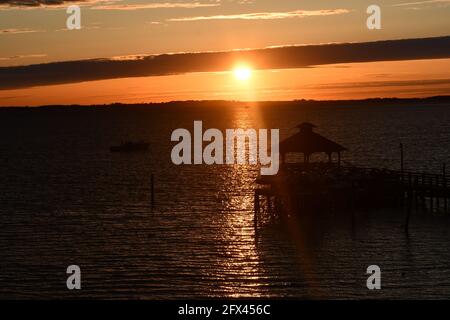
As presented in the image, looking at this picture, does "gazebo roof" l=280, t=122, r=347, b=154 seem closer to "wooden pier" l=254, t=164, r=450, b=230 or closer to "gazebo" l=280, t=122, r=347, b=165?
"gazebo" l=280, t=122, r=347, b=165

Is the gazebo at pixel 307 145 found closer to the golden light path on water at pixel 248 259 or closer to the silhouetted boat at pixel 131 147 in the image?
the golden light path on water at pixel 248 259

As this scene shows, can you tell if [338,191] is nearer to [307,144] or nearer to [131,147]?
[307,144]

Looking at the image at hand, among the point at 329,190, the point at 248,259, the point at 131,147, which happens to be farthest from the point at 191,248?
the point at 131,147

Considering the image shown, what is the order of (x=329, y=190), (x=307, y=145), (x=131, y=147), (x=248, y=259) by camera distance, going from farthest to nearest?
(x=131, y=147) → (x=307, y=145) → (x=329, y=190) → (x=248, y=259)

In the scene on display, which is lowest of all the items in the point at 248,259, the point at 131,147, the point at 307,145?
the point at 248,259

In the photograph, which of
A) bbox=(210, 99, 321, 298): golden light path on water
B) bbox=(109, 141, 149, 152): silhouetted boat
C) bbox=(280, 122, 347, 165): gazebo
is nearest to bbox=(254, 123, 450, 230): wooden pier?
bbox=(280, 122, 347, 165): gazebo

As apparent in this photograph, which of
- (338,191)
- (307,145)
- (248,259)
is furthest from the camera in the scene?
(307,145)

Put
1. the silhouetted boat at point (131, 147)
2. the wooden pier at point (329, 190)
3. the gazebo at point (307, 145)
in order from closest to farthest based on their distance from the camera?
the wooden pier at point (329, 190)
the gazebo at point (307, 145)
the silhouetted boat at point (131, 147)

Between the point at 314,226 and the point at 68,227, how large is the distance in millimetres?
13342

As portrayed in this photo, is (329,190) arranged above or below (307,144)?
below

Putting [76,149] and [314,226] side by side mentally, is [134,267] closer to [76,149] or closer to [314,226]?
[314,226]

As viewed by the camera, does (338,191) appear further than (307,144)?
No

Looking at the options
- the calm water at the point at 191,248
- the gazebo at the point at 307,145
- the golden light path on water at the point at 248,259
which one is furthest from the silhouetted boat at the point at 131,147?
the gazebo at the point at 307,145
